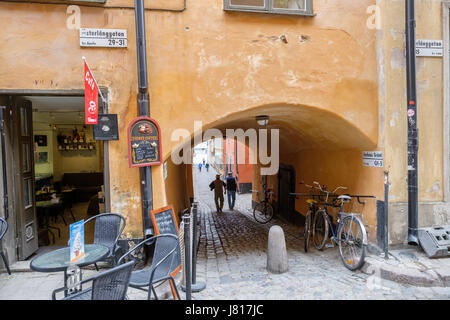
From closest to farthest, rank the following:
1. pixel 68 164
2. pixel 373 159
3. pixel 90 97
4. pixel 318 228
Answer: pixel 90 97
pixel 373 159
pixel 318 228
pixel 68 164

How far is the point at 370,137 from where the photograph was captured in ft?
17.9

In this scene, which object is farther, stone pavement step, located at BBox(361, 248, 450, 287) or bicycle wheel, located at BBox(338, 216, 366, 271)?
bicycle wheel, located at BBox(338, 216, 366, 271)

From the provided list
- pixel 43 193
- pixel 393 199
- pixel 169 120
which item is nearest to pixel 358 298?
pixel 393 199

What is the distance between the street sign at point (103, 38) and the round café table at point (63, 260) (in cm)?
320

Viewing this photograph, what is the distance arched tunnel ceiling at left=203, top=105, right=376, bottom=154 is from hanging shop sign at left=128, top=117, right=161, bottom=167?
1056 mm

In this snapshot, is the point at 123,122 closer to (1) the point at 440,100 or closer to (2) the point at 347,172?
(2) the point at 347,172

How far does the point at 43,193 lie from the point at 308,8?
769 cm

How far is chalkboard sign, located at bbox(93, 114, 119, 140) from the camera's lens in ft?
15.7

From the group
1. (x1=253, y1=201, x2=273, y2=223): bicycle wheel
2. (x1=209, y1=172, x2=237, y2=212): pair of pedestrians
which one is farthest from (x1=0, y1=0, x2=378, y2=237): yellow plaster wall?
(x1=209, y1=172, x2=237, y2=212): pair of pedestrians

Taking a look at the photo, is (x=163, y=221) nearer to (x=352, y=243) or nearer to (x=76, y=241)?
(x=76, y=241)

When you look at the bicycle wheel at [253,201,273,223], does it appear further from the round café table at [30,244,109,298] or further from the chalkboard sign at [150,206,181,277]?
the round café table at [30,244,109,298]

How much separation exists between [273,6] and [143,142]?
337cm

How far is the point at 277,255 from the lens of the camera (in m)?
5.04

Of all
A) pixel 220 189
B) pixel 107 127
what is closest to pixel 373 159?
pixel 107 127
